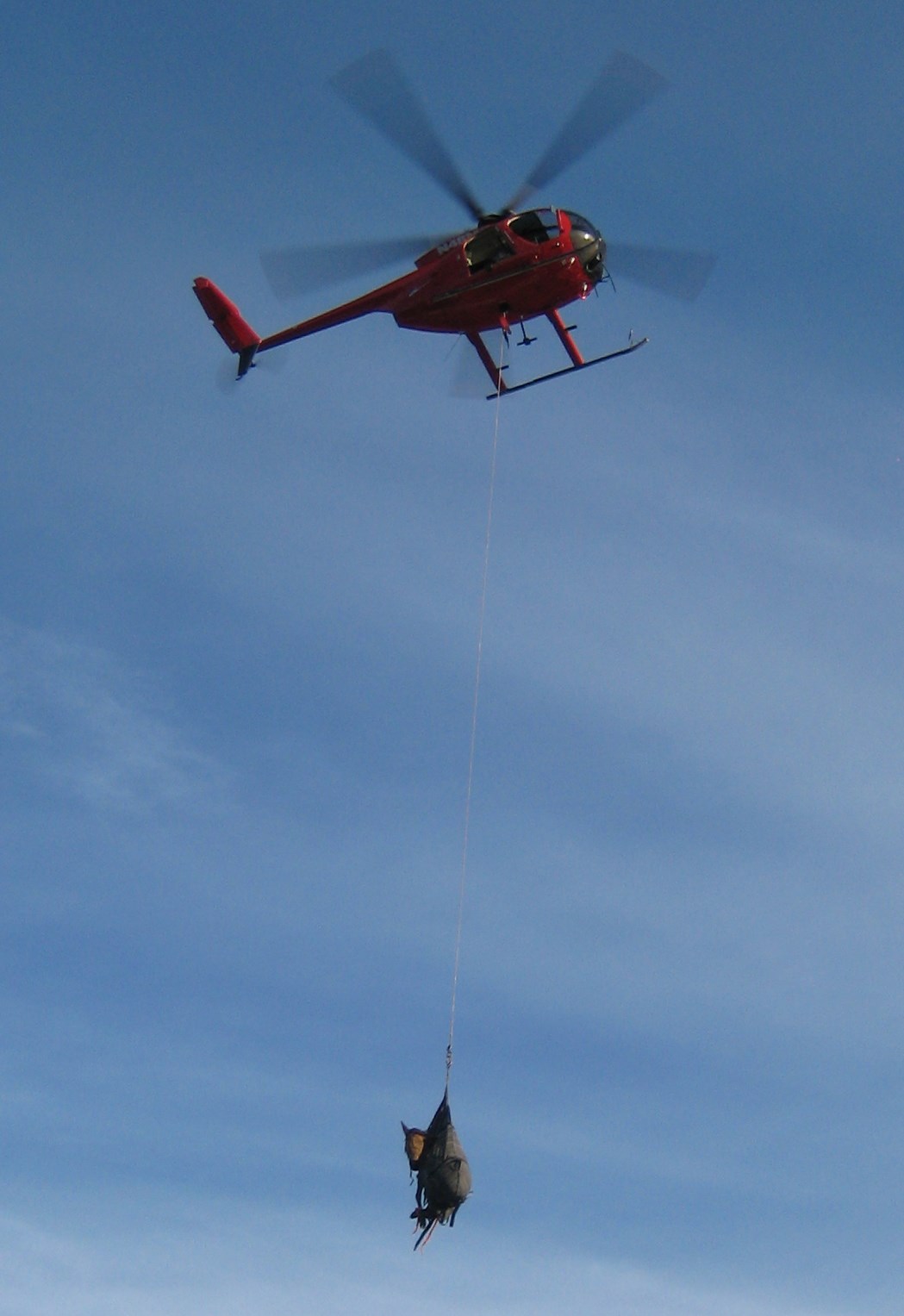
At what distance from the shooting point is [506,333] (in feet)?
106

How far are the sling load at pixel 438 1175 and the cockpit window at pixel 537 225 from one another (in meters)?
15.5

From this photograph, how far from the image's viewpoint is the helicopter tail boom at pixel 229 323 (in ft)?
118

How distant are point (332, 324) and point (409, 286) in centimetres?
229

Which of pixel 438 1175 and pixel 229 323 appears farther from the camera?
pixel 229 323

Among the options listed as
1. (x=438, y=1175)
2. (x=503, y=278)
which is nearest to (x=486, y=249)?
(x=503, y=278)

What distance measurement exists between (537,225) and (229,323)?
25.1 feet

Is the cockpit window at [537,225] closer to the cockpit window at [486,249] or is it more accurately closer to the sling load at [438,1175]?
the cockpit window at [486,249]

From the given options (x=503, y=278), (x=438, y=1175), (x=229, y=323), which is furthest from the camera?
(x=229, y=323)

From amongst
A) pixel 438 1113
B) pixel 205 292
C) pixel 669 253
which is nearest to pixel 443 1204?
pixel 438 1113

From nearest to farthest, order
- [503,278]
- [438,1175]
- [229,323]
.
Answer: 1. [438,1175]
2. [503,278]
3. [229,323]

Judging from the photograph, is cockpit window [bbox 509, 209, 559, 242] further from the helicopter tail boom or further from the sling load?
the sling load

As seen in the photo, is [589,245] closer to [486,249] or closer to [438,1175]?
[486,249]

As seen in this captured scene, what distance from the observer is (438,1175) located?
25.4 m

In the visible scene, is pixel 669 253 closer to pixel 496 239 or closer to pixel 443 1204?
pixel 496 239
